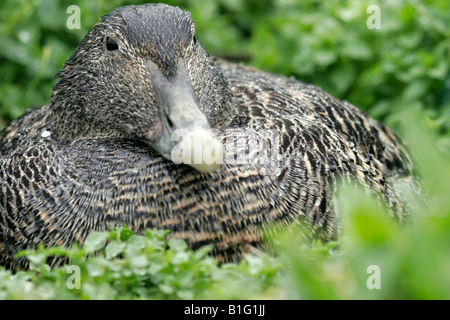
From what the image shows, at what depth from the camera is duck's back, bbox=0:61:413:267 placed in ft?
13.4

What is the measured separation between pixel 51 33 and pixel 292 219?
4.59 m

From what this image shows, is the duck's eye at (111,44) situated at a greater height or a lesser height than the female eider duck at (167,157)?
greater

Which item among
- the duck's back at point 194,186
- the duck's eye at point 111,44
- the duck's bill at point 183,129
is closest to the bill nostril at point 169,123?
the duck's bill at point 183,129

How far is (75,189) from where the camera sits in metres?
4.25

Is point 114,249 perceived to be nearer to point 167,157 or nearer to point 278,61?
point 167,157

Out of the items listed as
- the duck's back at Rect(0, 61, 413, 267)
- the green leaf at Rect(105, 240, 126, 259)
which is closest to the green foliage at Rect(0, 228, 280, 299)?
the green leaf at Rect(105, 240, 126, 259)

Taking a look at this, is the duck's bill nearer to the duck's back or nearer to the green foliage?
the duck's back

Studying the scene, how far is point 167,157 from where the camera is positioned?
4098 mm

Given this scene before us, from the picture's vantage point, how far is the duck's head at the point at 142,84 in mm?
4176

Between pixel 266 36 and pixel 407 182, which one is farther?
pixel 266 36

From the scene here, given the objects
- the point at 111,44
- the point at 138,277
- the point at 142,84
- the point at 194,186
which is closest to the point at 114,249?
the point at 138,277

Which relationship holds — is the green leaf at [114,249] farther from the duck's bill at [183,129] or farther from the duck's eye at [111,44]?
the duck's eye at [111,44]
